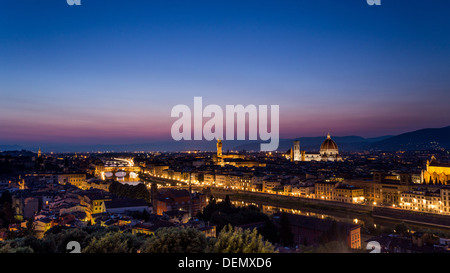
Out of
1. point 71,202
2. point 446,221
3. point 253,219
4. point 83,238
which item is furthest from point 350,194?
point 83,238

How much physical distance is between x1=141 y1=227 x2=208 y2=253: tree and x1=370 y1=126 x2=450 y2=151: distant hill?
6706 centimetres

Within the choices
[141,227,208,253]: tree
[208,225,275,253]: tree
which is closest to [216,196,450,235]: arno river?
[141,227,208,253]: tree

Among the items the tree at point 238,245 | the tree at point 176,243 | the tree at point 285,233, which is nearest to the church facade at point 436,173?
the tree at point 285,233

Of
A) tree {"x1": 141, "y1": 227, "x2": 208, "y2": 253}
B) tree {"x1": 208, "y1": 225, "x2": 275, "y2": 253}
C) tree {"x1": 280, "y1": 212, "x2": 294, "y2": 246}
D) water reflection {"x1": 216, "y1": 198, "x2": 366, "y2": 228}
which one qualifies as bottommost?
water reflection {"x1": 216, "y1": 198, "x2": 366, "y2": 228}

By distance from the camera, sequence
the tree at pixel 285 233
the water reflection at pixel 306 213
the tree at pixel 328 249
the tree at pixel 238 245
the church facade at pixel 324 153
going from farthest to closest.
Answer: the church facade at pixel 324 153
the water reflection at pixel 306 213
the tree at pixel 285 233
the tree at pixel 328 249
the tree at pixel 238 245

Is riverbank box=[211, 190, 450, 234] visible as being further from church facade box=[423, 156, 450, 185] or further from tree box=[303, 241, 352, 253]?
tree box=[303, 241, 352, 253]

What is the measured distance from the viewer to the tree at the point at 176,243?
3434mm

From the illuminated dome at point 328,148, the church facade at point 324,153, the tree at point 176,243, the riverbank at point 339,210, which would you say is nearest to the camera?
the tree at point 176,243

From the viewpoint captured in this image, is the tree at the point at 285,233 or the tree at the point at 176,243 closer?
the tree at the point at 176,243

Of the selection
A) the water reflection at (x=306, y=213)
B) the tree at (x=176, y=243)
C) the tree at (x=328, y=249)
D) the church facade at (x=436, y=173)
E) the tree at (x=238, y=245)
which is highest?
the tree at (x=238, y=245)

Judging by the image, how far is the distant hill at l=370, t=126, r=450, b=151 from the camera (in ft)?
202

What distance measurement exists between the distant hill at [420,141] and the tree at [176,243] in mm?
67065

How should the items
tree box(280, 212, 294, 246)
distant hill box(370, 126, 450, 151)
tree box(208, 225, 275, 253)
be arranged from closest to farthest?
tree box(208, 225, 275, 253)
tree box(280, 212, 294, 246)
distant hill box(370, 126, 450, 151)

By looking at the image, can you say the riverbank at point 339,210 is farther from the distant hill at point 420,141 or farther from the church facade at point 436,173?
the distant hill at point 420,141
